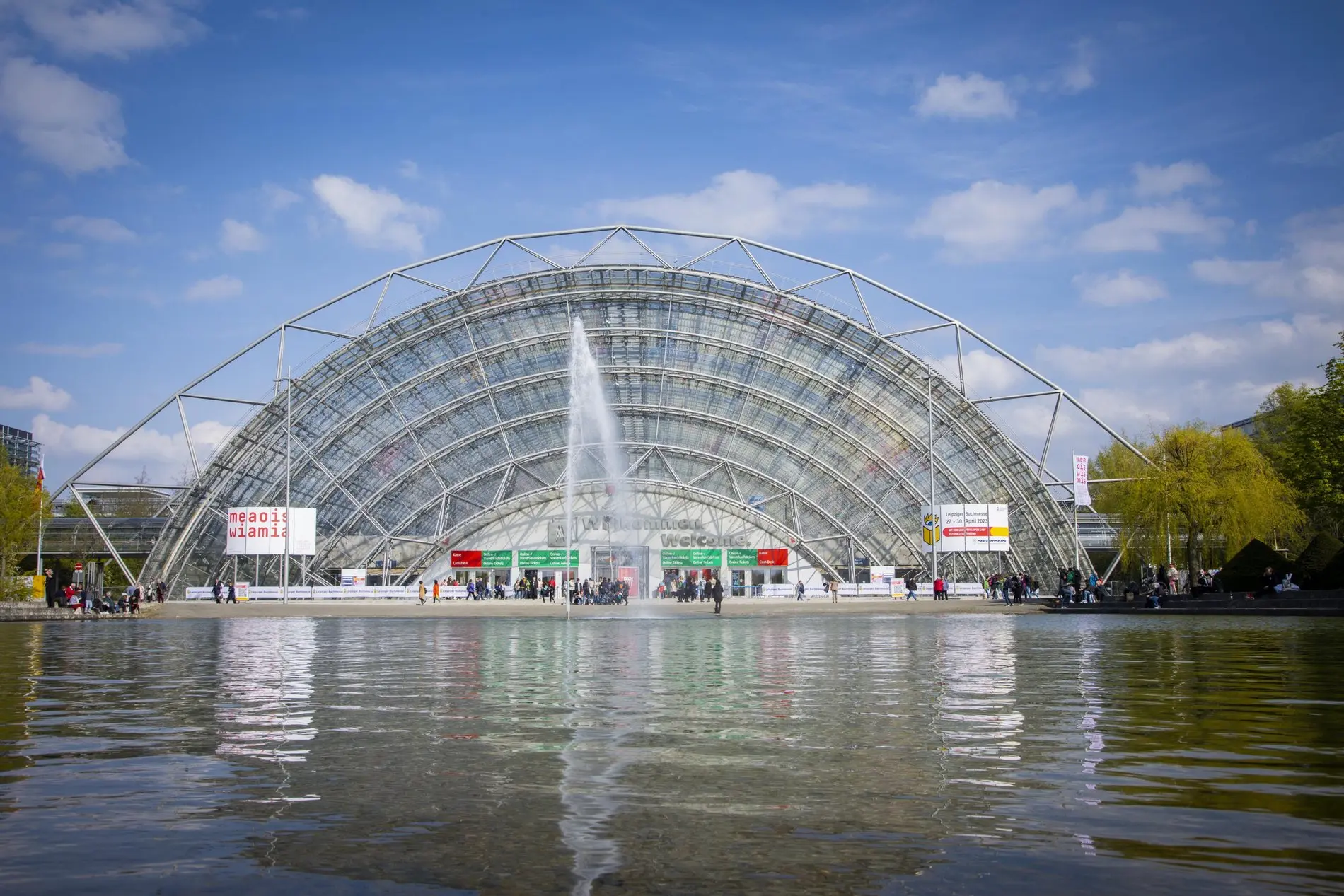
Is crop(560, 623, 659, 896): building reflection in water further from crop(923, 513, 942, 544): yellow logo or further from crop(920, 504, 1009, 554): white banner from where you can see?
crop(920, 504, 1009, 554): white banner

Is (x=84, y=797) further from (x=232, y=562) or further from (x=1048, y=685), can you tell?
(x=232, y=562)

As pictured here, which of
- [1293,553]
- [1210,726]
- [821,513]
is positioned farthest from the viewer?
[821,513]

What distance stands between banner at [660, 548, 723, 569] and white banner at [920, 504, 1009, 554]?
21.8 m

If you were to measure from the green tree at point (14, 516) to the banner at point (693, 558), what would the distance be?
45835 millimetres

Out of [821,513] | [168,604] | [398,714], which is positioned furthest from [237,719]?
[821,513]

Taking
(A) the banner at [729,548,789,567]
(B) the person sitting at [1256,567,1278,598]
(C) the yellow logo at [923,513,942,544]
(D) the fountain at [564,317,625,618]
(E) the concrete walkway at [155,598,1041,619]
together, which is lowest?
(E) the concrete walkway at [155,598,1041,619]

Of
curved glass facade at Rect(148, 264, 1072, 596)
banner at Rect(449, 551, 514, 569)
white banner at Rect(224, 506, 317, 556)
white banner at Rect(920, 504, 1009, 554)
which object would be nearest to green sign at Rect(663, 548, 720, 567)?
curved glass facade at Rect(148, 264, 1072, 596)

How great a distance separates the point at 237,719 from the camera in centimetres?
1149

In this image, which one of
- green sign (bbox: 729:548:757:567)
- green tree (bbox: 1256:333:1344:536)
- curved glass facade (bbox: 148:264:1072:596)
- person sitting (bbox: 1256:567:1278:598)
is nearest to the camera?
person sitting (bbox: 1256:567:1278:598)

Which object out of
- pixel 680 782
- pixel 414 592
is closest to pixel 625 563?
pixel 414 592

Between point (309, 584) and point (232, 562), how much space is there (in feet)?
19.3

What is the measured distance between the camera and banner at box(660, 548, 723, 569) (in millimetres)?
92812

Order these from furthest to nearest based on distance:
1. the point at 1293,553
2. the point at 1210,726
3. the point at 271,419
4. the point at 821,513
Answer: the point at 821,513, the point at 271,419, the point at 1293,553, the point at 1210,726

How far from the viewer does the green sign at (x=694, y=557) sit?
92812 mm
